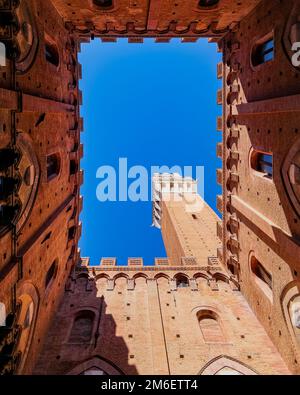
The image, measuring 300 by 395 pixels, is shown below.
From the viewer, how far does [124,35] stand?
15570 mm

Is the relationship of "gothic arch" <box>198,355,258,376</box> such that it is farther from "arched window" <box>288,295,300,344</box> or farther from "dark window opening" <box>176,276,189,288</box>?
"dark window opening" <box>176,276,189,288</box>

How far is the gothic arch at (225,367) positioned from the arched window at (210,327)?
1067 millimetres

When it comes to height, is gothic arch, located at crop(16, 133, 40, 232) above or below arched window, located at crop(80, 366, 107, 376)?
above

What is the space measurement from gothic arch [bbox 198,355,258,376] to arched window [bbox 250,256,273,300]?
281 centimetres

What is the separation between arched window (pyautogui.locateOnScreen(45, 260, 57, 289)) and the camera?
12.6 meters

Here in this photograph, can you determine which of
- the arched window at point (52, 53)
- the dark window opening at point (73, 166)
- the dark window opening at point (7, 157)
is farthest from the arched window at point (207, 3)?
the dark window opening at point (7, 157)

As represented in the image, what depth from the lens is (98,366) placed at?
36.8 feet

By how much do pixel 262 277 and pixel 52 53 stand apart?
530 inches

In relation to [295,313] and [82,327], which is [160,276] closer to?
[82,327]

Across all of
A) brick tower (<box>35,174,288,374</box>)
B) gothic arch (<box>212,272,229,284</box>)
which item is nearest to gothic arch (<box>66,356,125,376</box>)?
brick tower (<box>35,174,288,374</box>)

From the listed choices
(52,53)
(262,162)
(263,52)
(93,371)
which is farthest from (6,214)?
(263,52)

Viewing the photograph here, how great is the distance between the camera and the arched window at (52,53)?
12.4 m

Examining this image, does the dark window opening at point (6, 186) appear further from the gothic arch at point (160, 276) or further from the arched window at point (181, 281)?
the arched window at point (181, 281)
